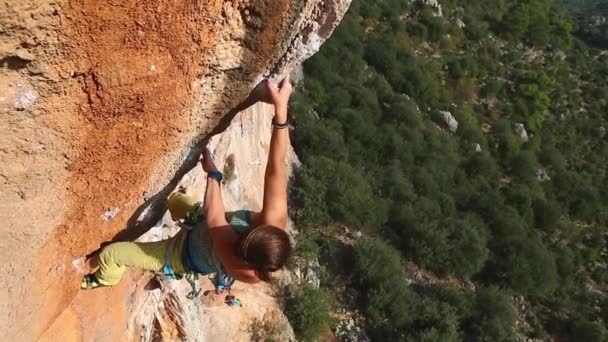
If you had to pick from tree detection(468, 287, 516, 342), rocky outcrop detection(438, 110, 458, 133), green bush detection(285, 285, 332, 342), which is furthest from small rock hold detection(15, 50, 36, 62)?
rocky outcrop detection(438, 110, 458, 133)

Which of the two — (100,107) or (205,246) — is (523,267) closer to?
(205,246)

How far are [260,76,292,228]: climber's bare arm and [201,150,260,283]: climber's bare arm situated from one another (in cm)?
21

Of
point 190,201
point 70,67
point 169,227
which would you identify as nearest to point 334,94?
point 169,227

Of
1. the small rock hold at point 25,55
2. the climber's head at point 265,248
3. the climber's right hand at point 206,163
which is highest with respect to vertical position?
the small rock hold at point 25,55

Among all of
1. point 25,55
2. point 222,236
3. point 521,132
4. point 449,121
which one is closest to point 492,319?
point 449,121

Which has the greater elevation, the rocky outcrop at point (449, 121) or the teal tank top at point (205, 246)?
the teal tank top at point (205, 246)

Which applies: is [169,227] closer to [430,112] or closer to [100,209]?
[100,209]

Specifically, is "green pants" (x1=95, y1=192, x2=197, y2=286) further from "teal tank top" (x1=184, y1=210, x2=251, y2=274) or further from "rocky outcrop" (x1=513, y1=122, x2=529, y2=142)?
"rocky outcrop" (x1=513, y1=122, x2=529, y2=142)

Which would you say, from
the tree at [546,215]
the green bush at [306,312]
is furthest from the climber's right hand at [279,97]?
the tree at [546,215]

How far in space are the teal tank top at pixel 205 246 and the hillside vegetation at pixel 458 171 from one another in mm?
8023

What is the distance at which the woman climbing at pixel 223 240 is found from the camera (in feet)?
8.92

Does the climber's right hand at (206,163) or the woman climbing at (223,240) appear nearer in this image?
the woman climbing at (223,240)

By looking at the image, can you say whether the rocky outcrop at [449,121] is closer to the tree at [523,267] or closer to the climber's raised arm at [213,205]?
the tree at [523,267]

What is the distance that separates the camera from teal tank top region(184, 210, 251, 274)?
10.8 feet
